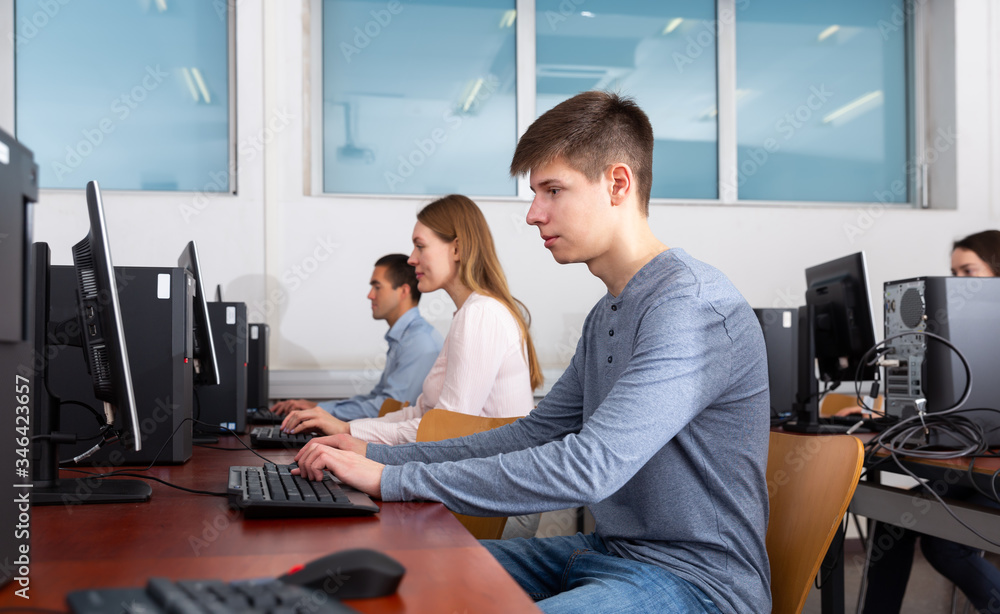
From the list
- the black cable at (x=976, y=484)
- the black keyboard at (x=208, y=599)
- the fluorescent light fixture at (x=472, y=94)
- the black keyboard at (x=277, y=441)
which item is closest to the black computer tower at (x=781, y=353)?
the black cable at (x=976, y=484)

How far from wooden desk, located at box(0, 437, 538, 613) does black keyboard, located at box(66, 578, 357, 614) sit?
56 millimetres

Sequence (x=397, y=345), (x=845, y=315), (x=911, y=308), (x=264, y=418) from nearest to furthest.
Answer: (x=911, y=308), (x=845, y=315), (x=264, y=418), (x=397, y=345)

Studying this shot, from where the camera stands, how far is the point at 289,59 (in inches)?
130

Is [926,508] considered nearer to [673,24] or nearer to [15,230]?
[15,230]

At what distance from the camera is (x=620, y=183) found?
4.19ft

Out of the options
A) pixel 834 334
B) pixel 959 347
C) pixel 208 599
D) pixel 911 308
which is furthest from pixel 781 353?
pixel 208 599

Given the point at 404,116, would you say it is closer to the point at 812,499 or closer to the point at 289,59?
the point at 289,59

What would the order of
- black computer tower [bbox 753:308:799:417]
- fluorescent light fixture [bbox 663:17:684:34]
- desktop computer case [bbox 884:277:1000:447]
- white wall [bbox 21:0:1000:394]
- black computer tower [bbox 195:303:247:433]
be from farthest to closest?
fluorescent light fixture [bbox 663:17:684:34] → white wall [bbox 21:0:1000:394] → black computer tower [bbox 753:308:799:417] → black computer tower [bbox 195:303:247:433] → desktop computer case [bbox 884:277:1000:447]

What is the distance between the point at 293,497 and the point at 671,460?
528mm

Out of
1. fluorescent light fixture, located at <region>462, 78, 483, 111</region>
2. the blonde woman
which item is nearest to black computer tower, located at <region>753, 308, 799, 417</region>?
the blonde woman

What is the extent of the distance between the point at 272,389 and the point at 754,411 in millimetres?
2486

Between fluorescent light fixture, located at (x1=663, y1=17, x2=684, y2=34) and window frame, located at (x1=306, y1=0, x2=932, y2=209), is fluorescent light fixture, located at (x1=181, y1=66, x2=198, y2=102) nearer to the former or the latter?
window frame, located at (x1=306, y1=0, x2=932, y2=209)

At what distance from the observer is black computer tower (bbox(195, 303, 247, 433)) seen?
2145 millimetres

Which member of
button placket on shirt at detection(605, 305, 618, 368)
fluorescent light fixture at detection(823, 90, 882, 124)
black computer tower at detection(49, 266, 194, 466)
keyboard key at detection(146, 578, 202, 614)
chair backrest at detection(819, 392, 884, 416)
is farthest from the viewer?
fluorescent light fixture at detection(823, 90, 882, 124)
